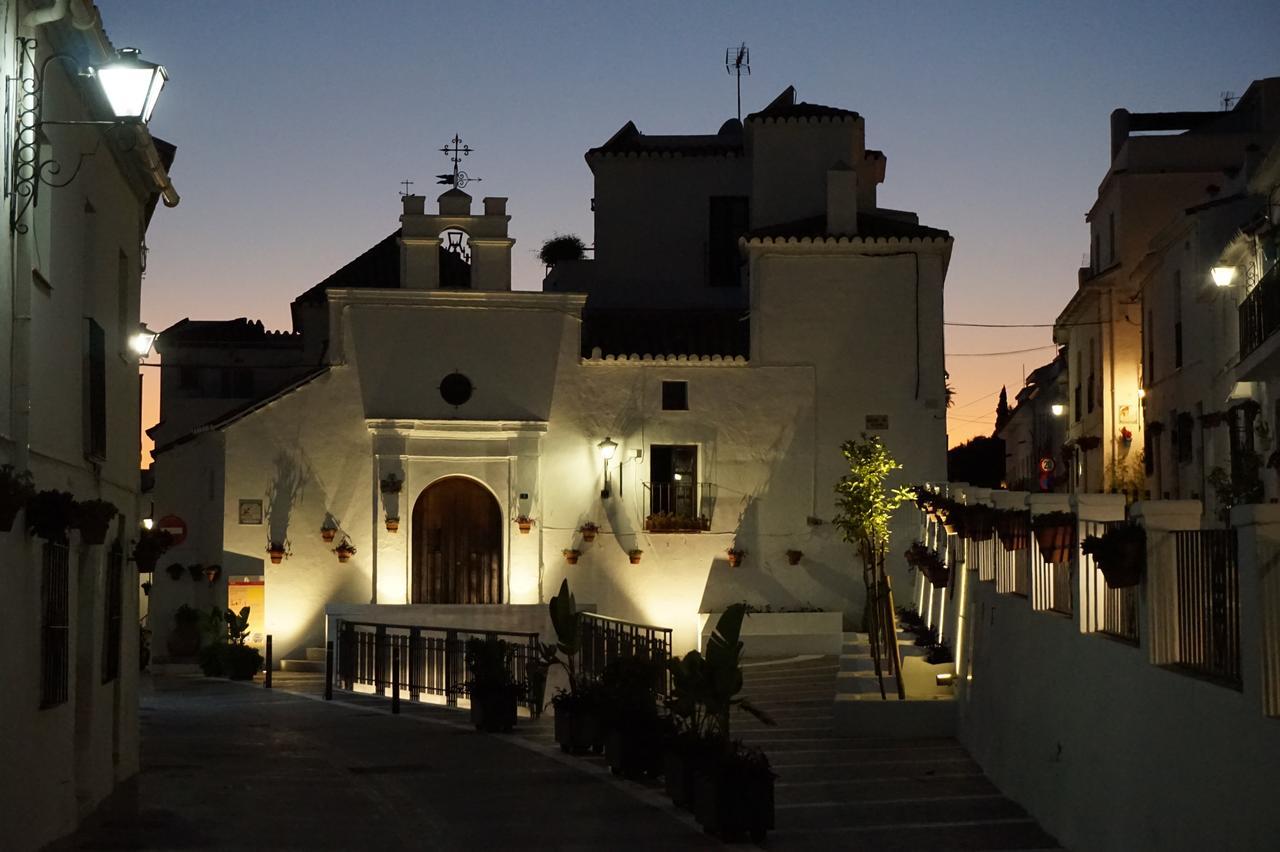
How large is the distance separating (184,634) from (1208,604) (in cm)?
2489

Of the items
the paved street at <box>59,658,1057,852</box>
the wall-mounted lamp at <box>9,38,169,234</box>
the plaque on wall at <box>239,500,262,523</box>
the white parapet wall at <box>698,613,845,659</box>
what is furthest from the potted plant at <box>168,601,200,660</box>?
the wall-mounted lamp at <box>9,38,169,234</box>

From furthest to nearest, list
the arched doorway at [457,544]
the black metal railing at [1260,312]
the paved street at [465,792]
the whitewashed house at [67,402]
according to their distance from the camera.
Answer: the arched doorway at [457,544] → the black metal railing at [1260,312] → the paved street at [465,792] → the whitewashed house at [67,402]

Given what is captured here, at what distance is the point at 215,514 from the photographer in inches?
1256

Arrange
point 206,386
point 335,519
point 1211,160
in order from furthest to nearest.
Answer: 1. point 206,386
2. point 1211,160
3. point 335,519

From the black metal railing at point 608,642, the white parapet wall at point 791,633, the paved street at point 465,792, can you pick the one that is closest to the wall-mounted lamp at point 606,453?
the white parapet wall at point 791,633

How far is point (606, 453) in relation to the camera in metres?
32.3

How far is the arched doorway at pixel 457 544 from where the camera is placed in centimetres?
3200

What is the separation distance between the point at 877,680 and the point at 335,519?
12.5 m

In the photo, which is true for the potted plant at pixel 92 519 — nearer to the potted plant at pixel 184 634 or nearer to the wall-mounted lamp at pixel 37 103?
the wall-mounted lamp at pixel 37 103

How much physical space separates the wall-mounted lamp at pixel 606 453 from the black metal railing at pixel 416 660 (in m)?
5.08

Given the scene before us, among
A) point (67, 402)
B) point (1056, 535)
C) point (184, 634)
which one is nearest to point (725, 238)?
point (184, 634)

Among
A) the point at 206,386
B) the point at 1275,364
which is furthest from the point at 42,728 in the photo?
the point at 206,386

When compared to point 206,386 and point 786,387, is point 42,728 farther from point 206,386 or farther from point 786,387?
point 206,386

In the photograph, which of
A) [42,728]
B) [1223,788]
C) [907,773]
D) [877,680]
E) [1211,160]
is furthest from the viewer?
[1211,160]
